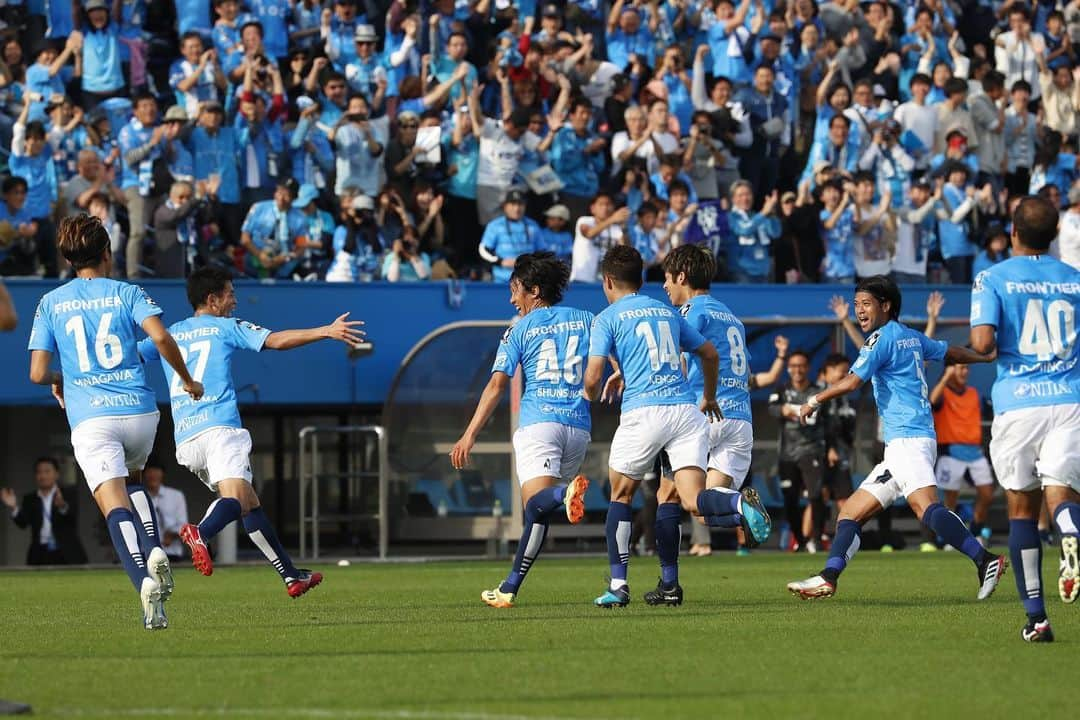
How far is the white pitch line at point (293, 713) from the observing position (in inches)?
271

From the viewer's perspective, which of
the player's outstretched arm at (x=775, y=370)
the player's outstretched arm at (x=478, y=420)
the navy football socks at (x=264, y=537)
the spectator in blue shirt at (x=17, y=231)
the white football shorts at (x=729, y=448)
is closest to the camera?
the player's outstretched arm at (x=478, y=420)

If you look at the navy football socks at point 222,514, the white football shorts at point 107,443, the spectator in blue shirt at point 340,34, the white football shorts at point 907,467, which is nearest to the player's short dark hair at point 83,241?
the white football shorts at point 107,443

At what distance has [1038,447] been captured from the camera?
9227 mm

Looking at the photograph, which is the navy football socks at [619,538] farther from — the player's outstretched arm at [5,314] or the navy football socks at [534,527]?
the player's outstretched arm at [5,314]

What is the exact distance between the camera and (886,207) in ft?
77.8

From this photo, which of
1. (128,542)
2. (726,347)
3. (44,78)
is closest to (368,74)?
(44,78)

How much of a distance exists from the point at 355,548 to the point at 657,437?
39.2 ft

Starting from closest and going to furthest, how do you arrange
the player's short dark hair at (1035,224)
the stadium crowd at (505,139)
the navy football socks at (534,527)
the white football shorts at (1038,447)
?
the white football shorts at (1038,447) < the player's short dark hair at (1035,224) < the navy football socks at (534,527) < the stadium crowd at (505,139)

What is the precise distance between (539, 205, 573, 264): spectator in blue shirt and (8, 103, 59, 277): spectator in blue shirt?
548 centimetres

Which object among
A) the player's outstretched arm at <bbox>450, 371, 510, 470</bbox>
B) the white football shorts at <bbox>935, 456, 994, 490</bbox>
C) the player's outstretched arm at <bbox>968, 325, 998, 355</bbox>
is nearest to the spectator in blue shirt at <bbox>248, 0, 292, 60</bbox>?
the white football shorts at <bbox>935, 456, 994, 490</bbox>

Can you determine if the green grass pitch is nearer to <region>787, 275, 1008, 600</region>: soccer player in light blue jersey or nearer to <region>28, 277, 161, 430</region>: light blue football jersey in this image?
<region>787, 275, 1008, 600</region>: soccer player in light blue jersey

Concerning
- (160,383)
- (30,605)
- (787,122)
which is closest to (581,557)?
(160,383)

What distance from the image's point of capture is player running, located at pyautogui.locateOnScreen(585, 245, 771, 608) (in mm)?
11773

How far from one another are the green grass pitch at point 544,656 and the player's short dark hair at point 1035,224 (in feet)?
6.39
